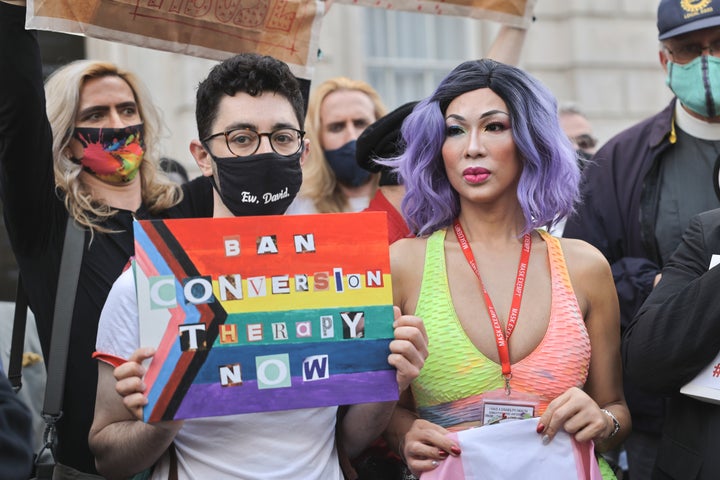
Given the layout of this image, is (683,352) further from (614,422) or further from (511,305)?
(511,305)

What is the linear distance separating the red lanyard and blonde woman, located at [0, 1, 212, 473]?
49.8 inches

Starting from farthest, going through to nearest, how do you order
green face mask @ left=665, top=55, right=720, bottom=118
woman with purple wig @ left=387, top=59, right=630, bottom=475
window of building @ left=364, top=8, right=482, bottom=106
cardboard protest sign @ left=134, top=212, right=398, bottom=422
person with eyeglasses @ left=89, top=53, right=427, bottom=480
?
window of building @ left=364, top=8, right=482, bottom=106, green face mask @ left=665, top=55, right=720, bottom=118, woman with purple wig @ left=387, top=59, right=630, bottom=475, person with eyeglasses @ left=89, top=53, right=427, bottom=480, cardboard protest sign @ left=134, top=212, right=398, bottom=422

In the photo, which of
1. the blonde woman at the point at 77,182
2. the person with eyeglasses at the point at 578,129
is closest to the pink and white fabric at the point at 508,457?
the blonde woman at the point at 77,182

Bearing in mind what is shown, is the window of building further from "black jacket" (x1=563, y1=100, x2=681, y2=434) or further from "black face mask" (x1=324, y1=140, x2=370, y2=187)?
"black jacket" (x1=563, y1=100, x2=681, y2=434)

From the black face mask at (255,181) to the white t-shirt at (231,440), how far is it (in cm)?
39

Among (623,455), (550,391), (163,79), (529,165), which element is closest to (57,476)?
(550,391)

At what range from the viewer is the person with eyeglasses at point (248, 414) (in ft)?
9.07

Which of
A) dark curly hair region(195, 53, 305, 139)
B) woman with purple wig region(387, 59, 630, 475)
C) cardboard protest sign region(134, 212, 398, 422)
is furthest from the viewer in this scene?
dark curly hair region(195, 53, 305, 139)

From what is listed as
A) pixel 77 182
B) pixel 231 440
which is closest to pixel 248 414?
pixel 231 440

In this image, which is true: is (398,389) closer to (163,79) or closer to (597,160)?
(597,160)

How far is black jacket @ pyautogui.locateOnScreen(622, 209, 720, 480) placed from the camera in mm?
3008

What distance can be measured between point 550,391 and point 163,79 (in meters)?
7.26

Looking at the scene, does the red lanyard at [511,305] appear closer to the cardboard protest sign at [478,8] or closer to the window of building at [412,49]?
the cardboard protest sign at [478,8]

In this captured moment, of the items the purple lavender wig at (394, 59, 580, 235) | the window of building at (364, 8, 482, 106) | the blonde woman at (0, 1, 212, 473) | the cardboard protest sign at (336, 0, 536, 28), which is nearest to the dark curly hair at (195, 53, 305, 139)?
the purple lavender wig at (394, 59, 580, 235)
